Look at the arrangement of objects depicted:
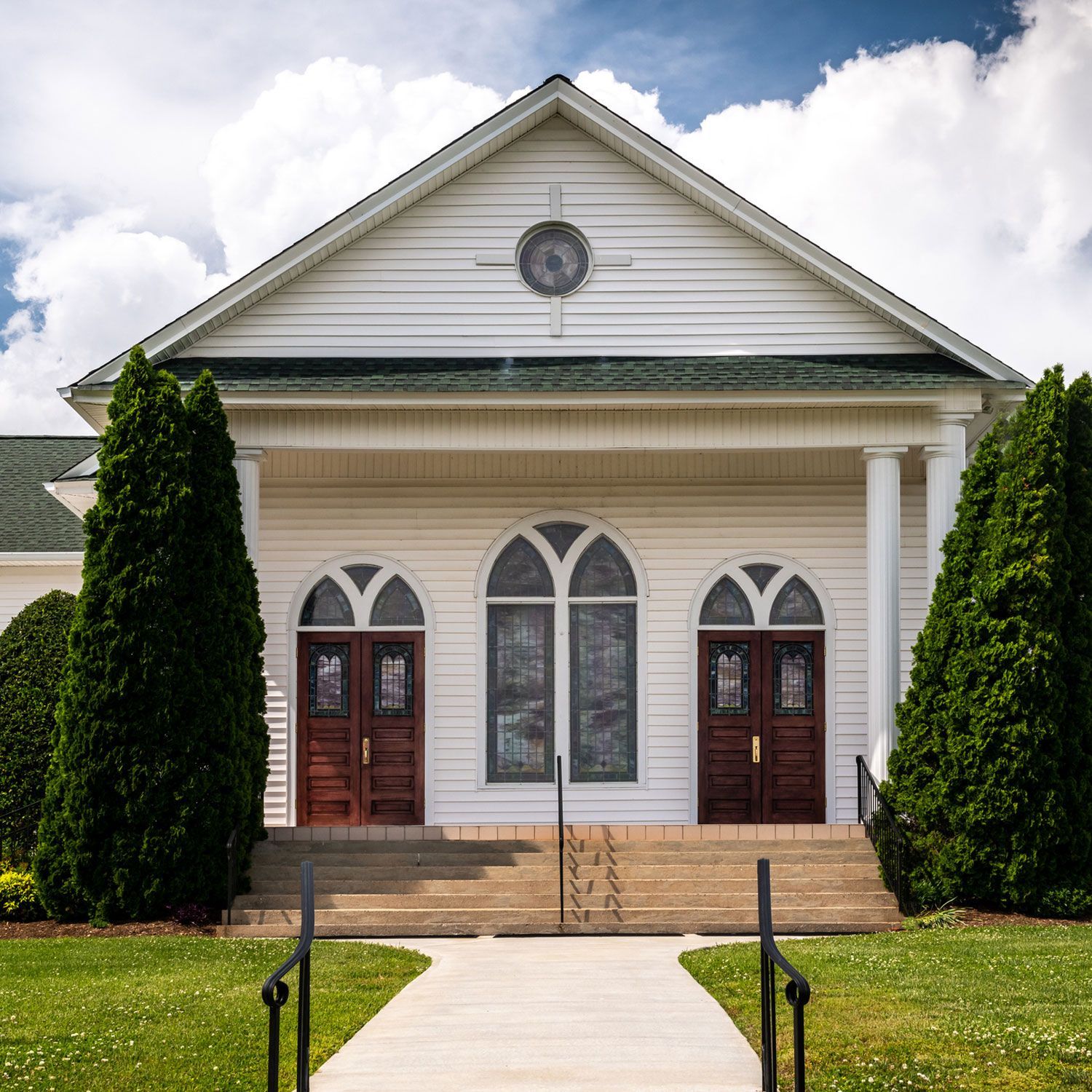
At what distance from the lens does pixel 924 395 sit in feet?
46.9

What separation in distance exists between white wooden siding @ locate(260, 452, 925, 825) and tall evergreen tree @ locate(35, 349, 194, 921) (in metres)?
3.28

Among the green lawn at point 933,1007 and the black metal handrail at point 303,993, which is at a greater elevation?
the black metal handrail at point 303,993

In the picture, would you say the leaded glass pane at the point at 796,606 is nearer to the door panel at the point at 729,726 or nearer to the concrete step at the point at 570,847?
the door panel at the point at 729,726

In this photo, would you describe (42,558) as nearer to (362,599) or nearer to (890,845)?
(362,599)

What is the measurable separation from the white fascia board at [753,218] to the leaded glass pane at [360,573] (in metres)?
5.88

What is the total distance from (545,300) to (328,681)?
533cm

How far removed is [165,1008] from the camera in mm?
8398

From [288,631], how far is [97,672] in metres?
3.74

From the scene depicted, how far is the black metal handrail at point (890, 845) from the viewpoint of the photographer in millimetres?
12914

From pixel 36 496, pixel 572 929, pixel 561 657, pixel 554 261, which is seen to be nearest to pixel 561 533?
pixel 561 657

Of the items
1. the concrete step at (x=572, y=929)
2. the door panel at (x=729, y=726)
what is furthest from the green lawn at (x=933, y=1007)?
the door panel at (x=729, y=726)

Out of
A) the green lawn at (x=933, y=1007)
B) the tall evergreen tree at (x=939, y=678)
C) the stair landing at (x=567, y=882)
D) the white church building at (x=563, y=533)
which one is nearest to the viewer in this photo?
the green lawn at (x=933, y=1007)

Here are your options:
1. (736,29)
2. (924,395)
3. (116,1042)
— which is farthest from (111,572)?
(736,29)

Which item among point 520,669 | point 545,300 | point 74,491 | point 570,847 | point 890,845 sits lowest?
point 570,847
